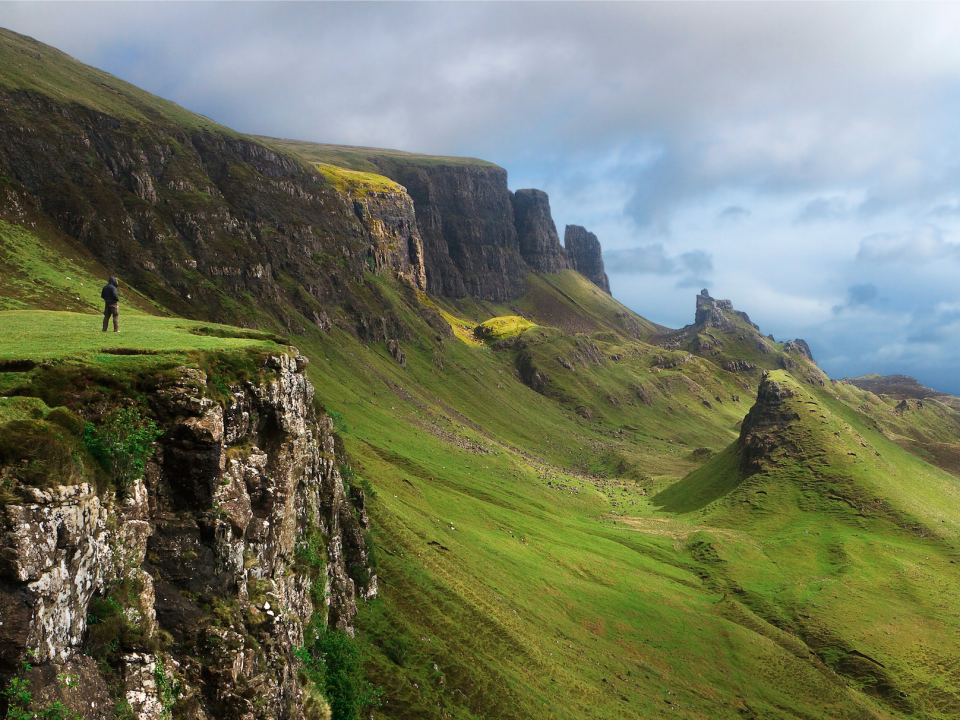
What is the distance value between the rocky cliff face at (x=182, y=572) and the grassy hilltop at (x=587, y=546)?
334 cm

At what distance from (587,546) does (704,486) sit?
6470 centimetres

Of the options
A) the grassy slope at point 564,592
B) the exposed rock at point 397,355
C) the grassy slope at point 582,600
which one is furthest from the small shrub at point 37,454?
the exposed rock at point 397,355

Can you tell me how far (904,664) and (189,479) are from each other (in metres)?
92.2

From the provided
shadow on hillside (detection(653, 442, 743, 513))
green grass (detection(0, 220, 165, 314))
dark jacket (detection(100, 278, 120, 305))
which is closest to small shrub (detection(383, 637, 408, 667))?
dark jacket (detection(100, 278, 120, 305))

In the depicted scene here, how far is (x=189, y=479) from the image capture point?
21828 millimetres

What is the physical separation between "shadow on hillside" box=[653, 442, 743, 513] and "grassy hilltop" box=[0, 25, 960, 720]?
2.09ft

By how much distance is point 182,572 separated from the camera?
21000mm

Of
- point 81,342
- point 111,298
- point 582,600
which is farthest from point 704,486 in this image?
point 81,342

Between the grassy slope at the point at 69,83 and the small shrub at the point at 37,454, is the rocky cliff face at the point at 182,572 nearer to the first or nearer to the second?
the small shrub at the point at 37,454

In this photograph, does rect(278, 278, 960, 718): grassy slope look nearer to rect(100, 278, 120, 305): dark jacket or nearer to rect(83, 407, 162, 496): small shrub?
rect(83, 407, 162, 496): small shrub

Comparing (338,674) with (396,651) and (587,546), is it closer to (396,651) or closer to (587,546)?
(396,651)

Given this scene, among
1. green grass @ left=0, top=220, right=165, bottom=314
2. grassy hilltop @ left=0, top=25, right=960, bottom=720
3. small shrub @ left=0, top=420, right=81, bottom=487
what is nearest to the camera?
small shrub @ left=0, top=420, right=81, bottom=487

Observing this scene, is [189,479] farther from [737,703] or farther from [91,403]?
[737,703]

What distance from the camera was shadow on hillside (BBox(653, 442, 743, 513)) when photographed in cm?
13562
